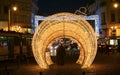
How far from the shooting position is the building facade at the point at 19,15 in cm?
7238

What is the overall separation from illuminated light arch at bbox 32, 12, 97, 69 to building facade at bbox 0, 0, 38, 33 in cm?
4028

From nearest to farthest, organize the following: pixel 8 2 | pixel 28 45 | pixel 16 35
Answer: pixel 16 35
pixel 28 45
pixel 8 2

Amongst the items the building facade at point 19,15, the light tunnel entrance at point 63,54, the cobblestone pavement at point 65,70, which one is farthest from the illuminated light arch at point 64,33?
the building facade at point 19,15

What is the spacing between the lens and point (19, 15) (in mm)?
79062

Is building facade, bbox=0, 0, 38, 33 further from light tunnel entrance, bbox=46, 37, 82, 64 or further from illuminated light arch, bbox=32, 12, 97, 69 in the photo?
illuminated light arch, bbox=32, 12, 97, 69

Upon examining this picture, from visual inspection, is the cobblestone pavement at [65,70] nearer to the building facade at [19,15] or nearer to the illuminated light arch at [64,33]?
the illuminated light arch at [64,33]

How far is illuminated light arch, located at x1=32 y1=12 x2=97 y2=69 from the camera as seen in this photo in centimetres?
2645

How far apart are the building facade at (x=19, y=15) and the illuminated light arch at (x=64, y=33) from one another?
4028 centimetres

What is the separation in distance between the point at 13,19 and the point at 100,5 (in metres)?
23.6

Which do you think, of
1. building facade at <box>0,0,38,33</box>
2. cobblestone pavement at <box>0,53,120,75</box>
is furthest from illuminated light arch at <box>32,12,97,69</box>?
building facade at <box>0,0,38,33</box>

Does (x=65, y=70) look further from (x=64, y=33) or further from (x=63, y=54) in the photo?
(x=64, y=33)

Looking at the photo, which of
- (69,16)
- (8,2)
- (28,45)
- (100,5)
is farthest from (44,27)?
(100,5)

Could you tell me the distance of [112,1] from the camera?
83688 millimetres

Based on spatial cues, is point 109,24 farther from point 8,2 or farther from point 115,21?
point 8,2
